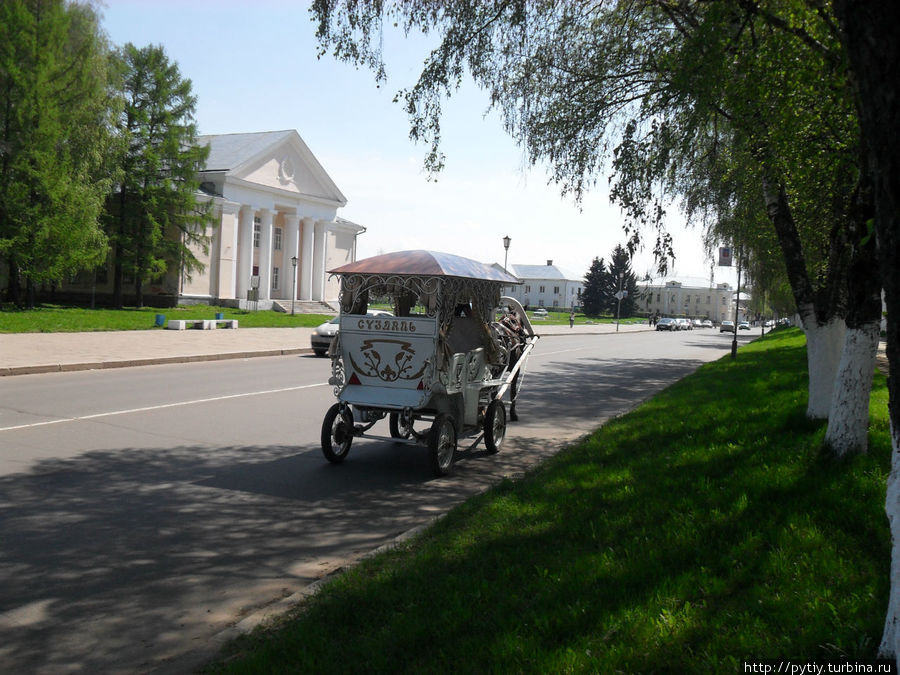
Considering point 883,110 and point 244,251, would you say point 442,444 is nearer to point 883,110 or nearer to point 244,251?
point 883,110

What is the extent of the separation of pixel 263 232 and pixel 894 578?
2197 inches

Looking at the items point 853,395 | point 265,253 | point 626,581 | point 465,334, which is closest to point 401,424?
point 465,334

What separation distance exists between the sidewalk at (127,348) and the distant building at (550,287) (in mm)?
120503

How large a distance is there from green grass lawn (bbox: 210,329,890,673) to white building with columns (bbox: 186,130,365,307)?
45.3 meters

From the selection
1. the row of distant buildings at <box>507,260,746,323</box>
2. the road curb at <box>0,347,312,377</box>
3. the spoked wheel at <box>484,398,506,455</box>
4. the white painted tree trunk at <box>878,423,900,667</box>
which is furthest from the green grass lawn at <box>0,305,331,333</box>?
the row of distant buildings at <box>507,260,746,323</box>

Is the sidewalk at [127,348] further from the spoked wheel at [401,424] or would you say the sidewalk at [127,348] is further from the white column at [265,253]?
the white column at [265,253]

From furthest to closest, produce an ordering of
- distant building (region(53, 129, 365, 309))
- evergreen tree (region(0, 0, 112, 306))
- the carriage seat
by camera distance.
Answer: distant building (region(53, 129, 365, 309)) < evergreen tree (region(0, 0, 112, 306)) < the carriage seat

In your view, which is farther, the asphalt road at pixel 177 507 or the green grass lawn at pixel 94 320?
the green grass lawn at pixel 94 320

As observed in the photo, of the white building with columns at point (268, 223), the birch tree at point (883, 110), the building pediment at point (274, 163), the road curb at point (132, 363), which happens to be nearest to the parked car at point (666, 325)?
the white building with columns at point (268, 223)

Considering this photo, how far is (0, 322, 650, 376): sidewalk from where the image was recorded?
17062 mm

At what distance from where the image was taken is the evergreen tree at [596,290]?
106625 mm

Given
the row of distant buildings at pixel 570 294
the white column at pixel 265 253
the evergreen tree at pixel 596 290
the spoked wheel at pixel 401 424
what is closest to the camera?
the spoked wheel at pixel 401 424

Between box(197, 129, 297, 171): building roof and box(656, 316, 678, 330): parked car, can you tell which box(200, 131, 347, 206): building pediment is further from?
box(656, 316, 678, 330): parked car

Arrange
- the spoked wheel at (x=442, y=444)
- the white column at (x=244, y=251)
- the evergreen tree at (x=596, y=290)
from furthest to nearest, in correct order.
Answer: the evergreen tree at (x=596, y=290), the white column at (x=244, y=251), the spoked wheel at (x=442, y=444)
